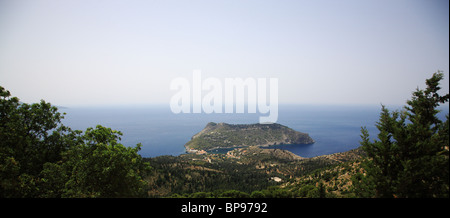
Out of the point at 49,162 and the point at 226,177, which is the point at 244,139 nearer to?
the point at 226,177

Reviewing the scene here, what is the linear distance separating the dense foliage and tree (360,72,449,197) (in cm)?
1804

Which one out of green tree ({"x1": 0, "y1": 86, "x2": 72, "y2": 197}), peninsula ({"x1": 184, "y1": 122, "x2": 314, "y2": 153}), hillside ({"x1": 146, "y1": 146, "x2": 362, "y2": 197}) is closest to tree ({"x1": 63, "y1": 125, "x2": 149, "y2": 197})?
green tree ({"x1": 0, "y1": 86, "x2": 72, "y2": 197})

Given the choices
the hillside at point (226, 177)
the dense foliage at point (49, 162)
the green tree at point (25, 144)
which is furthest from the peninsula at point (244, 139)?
the dense foliage at point (49, 162)

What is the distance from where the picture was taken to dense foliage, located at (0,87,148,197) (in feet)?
38.0

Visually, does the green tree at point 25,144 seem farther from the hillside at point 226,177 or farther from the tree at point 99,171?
the hillside at point 226,177

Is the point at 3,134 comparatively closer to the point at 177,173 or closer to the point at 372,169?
the point at 372,169

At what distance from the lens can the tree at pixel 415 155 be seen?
1026 centimetres

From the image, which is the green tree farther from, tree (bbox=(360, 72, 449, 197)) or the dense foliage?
tree (bbox=(360, 72, 449, 197))

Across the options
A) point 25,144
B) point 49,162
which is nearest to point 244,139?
point 49,162

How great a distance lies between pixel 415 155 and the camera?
11.0 m

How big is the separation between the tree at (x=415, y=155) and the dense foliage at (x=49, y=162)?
59.2 feet

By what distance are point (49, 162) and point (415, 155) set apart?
26.5m
